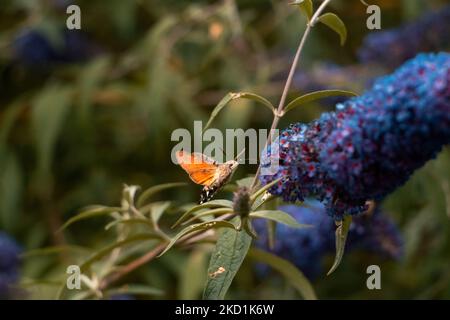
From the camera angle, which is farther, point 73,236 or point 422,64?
point 73,236

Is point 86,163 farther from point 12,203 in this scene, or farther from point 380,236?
point 380,236

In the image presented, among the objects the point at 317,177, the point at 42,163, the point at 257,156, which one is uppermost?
the point at 42,163

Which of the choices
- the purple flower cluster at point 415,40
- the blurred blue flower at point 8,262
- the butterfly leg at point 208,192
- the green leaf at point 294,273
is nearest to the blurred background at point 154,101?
the purple flower cluster at point 415,40

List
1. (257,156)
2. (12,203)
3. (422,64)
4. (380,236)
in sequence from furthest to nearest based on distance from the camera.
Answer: (12,203) < (380,236) < (257,156) < (422,64)

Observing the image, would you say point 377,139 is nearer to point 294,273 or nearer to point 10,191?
point 294,273

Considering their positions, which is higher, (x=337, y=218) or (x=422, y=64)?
(x=422, y=64)
